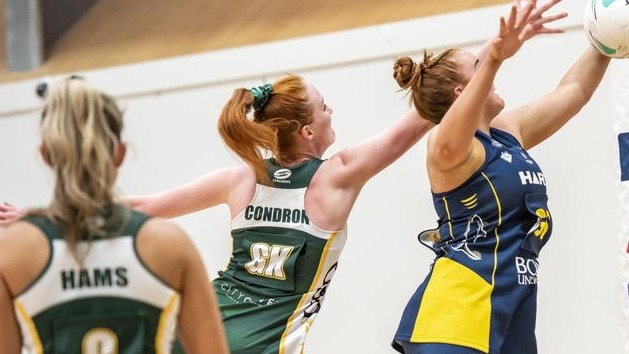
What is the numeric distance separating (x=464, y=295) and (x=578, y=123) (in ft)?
6.08

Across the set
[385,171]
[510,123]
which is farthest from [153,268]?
[385,171]

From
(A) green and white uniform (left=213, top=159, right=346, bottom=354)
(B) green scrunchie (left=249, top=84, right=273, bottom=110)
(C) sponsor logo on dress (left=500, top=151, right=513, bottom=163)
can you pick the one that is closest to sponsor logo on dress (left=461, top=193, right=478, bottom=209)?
(C) sponsor logo on dress (left=500, top=151, right=513, bottom=163)

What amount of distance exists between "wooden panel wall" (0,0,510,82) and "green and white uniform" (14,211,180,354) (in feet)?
10.6

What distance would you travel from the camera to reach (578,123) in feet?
14.4

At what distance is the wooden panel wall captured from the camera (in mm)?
5246

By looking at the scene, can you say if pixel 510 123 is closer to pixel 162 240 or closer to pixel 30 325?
pixel 162 240

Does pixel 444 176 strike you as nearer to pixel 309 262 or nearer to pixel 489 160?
pixel 489 160

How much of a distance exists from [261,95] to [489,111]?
65 cm

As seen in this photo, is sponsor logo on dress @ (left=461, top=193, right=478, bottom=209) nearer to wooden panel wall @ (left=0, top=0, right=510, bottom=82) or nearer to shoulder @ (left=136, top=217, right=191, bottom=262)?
shoulder @ (left=136, top=217, right=191, bottom=262)

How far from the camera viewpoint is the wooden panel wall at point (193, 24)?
5246 mm

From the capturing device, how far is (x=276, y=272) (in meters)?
2.98

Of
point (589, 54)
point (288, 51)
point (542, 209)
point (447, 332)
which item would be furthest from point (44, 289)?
point (288, 51)

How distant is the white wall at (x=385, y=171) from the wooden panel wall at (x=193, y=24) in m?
0.21

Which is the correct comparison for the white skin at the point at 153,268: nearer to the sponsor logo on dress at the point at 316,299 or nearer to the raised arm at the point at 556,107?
the sponsor logo on dress at the point at 316,299
